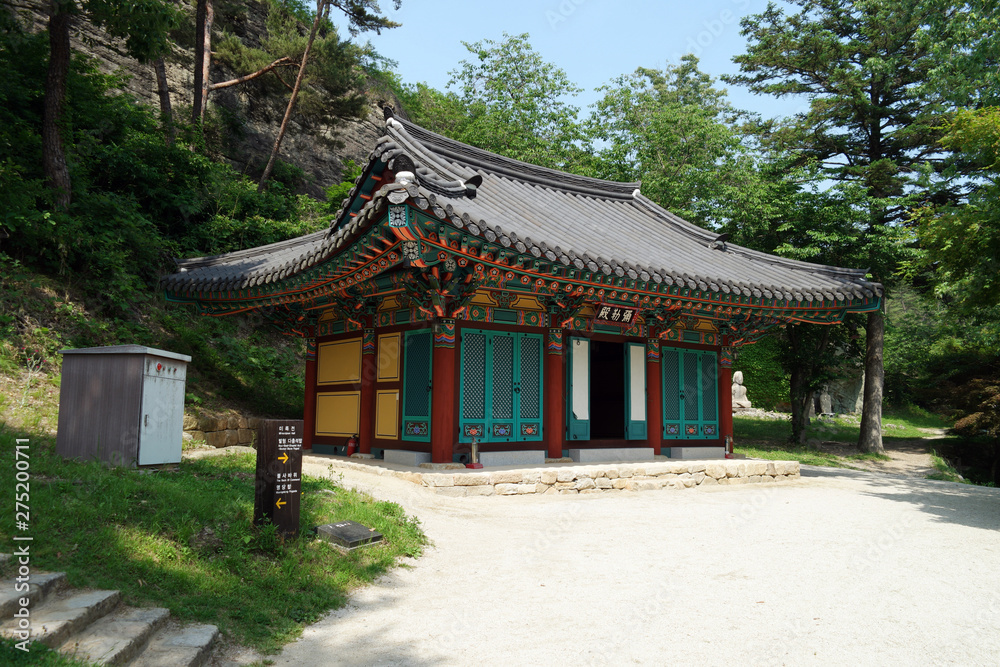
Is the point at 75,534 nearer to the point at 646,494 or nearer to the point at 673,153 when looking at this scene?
the point at 646,494

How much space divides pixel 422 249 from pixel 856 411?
114 feet

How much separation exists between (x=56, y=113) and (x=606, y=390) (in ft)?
42.1

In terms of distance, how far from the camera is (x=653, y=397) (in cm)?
1191

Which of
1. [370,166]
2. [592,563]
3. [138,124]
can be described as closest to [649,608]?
[592,563]

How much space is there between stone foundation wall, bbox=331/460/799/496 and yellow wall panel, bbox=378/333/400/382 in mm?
1584

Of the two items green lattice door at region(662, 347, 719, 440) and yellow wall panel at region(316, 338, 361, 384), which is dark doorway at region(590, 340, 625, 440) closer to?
green lattice door at region(662, 347, 719, 440)

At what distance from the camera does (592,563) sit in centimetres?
562

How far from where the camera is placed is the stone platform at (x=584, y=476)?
8.59 metres

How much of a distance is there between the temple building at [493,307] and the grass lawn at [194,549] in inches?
143

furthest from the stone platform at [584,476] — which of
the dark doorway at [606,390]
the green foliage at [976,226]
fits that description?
the green foliage at [976,226]

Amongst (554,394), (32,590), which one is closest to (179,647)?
(32,590)

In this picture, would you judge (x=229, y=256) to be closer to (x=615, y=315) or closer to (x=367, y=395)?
(x=367, y=395)

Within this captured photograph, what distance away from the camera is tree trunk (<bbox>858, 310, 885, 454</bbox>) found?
18875 millimetres

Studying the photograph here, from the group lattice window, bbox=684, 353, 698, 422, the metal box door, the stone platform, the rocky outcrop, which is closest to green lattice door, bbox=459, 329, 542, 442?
the stone platform
